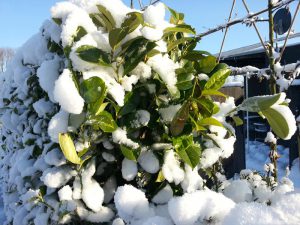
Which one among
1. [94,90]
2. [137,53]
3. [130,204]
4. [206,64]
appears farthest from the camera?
[206,64]

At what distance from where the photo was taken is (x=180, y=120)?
40.3 inches

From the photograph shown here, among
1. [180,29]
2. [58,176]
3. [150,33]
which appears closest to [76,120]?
[58,176]

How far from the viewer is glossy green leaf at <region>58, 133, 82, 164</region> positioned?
3.13ft

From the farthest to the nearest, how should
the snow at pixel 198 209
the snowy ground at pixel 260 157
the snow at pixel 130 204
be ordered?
the snowy ground at pixel 260 157, the snow at pixel 130 204, the snow at pixel 198 209

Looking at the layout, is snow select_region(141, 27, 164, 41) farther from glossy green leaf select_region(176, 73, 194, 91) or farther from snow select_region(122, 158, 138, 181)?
snow select_region(122, 158, 138, 181)

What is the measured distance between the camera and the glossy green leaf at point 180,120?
100 cm

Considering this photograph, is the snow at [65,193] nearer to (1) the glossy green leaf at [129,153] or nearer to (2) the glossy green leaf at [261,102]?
(1) the glossy green leaf at [129,153]

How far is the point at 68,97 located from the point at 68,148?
0.15 m

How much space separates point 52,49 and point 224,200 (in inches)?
32.3

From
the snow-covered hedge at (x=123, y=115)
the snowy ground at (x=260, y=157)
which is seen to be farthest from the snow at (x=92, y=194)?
the snowy ground at (x=260, y=157)

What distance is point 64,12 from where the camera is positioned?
1085 millimetres

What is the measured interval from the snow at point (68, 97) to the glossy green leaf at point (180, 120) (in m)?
0.28

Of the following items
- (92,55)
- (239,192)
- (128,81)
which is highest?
(92,55)

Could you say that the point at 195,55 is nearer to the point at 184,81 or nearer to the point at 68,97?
the point at 184,81
